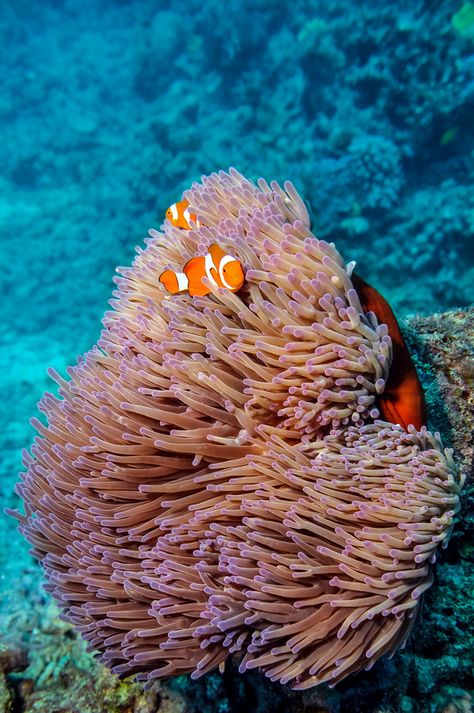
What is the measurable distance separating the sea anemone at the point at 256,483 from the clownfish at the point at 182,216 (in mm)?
261

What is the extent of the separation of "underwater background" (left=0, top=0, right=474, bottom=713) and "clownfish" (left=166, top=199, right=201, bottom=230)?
78.8 inches

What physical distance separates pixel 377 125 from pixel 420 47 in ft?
5.45

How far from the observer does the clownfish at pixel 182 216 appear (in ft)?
8.05

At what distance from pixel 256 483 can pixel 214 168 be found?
488 inches

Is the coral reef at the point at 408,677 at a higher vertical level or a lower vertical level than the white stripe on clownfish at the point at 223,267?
lower

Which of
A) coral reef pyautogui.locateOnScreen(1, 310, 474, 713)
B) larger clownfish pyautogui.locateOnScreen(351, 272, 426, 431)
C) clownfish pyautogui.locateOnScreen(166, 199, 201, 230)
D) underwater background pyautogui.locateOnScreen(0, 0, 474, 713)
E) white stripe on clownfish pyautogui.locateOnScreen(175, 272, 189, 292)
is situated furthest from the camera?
underwater background pyautogui.locateOnScreen(0, 0, 474, 713)

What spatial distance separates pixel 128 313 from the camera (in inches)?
95.5

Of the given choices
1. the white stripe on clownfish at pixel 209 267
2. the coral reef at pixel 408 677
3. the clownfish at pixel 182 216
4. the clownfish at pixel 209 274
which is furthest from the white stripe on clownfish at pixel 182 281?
the coral reef at pixel 408 677

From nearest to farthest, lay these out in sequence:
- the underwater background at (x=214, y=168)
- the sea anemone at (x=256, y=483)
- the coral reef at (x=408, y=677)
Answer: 1. the sea anemone at (x=256, y=483)
2. the coral reef at (x=408, y=677)
3. the underwater background at (x=214, y=168)

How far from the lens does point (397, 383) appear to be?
196cm

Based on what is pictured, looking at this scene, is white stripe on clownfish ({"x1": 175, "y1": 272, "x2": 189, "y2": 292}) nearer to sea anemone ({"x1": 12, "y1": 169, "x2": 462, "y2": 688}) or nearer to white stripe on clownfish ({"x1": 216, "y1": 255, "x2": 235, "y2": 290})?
sea anemone ({"x1": 12, "y1": 169, "x2": 462, "y2": 688})

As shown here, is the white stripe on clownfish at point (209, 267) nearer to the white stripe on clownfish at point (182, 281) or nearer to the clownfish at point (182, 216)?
the white stripe on clownfish at point (182, 281)

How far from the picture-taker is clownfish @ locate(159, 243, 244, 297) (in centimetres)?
196

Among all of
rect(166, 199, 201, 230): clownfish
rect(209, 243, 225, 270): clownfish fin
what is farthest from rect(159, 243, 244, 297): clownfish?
rect(166, 199, 201, 230): clownfish
